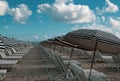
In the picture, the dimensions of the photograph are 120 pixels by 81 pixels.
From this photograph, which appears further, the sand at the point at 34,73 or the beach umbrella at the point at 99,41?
the sand at the point at 34,73

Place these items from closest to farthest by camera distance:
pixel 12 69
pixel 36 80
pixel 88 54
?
1. pixel 36 80
2. pixel 12 69
3. pixel 88 54

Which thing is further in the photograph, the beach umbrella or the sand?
the sand

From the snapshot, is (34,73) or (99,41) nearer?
(99,41)

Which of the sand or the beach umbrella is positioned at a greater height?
the beach umbrella

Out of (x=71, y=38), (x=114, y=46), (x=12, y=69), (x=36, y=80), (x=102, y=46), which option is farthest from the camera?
(x=12, y=69)

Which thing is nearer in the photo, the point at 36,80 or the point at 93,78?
the point at 93,78

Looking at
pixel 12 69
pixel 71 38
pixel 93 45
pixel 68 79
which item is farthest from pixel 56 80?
pixel 12 69

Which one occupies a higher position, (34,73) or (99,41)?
(99,41)

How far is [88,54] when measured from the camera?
20531 mm

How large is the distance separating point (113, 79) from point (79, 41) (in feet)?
12.1

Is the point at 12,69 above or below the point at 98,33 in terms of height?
below

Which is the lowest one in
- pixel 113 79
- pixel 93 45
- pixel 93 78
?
pixel 113 79

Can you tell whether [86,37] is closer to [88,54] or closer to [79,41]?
[79,41]

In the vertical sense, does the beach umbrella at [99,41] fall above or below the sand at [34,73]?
above
